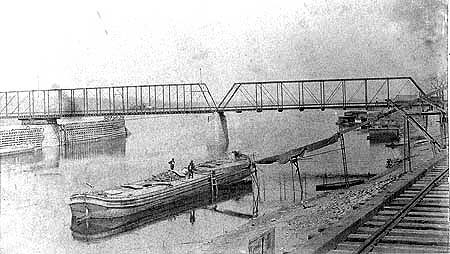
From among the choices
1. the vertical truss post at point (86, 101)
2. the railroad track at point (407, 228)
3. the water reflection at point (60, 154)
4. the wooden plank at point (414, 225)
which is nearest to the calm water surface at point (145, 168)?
the water reflection at point (60, 154)

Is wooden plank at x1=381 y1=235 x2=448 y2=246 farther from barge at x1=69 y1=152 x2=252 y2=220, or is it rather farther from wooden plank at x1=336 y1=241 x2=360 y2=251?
barge at x1=69 y1=152 x2=252 y2=220

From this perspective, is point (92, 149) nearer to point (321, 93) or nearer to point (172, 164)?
point (172, 164)

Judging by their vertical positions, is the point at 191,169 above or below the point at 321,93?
below

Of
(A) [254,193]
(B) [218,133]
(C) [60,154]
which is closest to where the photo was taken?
(B) [218,133]

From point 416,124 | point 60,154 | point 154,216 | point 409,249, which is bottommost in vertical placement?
point 154,216

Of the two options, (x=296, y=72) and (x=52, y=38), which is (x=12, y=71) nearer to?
(x=52, y=38)

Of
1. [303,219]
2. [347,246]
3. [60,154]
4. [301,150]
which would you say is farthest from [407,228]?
[60,154]
